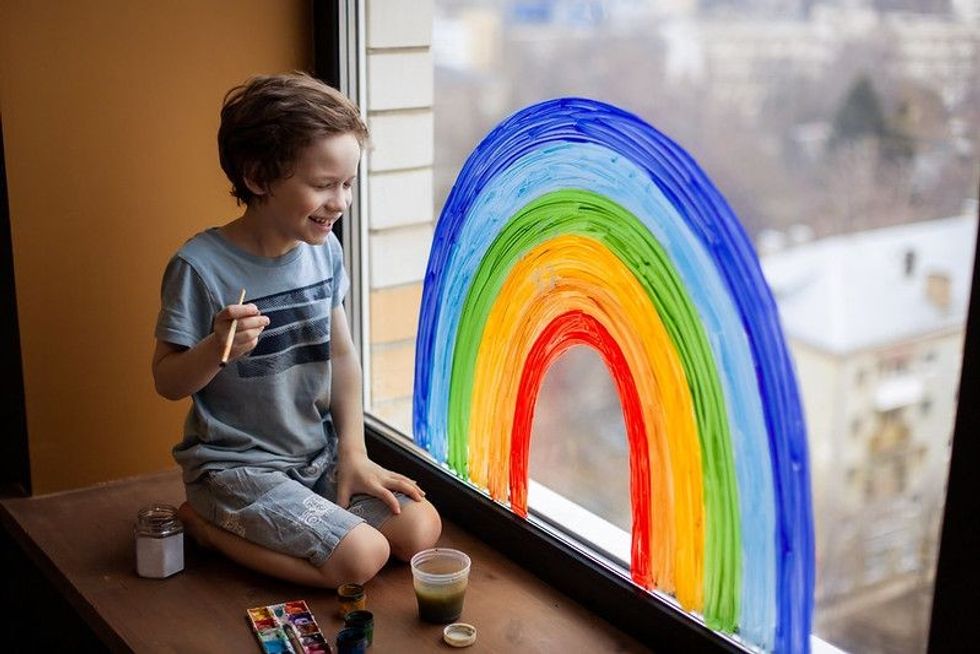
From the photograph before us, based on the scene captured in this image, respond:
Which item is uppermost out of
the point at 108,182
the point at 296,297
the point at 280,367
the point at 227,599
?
the point at 108,182

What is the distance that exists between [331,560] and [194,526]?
0.28 m

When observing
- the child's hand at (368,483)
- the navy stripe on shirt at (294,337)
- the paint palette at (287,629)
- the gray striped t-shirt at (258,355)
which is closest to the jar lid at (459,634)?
the paint palette at (287,629)

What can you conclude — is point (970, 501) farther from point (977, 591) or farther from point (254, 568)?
point (254, 568)

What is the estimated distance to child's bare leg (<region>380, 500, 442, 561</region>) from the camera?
1.96 metres

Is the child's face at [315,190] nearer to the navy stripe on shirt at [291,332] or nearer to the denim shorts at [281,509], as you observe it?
the navy stripe on shirt at [291,332]

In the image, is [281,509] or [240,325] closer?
[240,325]

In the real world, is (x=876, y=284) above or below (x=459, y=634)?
above

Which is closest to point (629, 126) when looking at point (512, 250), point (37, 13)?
point (512, 250)

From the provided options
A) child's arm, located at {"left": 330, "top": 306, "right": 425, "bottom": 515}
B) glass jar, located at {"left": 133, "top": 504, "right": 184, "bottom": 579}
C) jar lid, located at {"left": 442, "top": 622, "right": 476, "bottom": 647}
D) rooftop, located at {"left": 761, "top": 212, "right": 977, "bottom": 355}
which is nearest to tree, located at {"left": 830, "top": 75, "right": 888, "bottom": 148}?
rooftop, located at {"left": 761, "top": 212, "right": 977, "bottom": 355}

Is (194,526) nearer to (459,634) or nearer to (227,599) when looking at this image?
(227,599)

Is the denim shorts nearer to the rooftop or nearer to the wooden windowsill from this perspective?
the wooden windowsill

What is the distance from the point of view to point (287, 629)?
1755 mm

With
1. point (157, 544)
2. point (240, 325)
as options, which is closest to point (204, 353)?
point (240, 325)

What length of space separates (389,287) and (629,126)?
31.1 inches
